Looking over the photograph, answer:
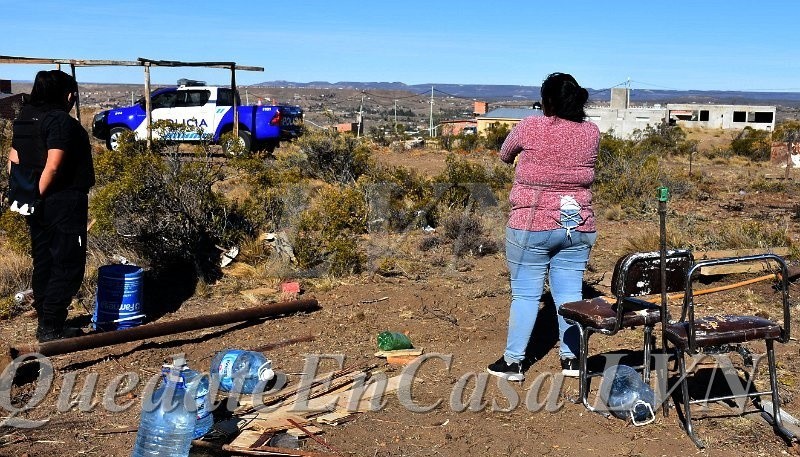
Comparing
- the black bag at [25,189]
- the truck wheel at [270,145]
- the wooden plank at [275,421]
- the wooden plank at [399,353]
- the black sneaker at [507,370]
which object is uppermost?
the black bag at [25,189]

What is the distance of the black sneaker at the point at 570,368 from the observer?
211 inches

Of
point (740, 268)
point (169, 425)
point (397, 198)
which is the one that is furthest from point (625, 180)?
point (169, 425)

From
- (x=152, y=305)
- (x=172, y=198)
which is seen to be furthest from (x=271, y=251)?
(x=152, y=305)

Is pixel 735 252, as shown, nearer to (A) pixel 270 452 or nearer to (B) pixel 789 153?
(A) pixel 270 452

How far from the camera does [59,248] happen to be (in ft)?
19.5

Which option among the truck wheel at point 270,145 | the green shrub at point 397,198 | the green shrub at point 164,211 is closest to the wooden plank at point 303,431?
the green shrub at point 164,211

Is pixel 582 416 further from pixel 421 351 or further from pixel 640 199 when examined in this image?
pixel 640 199

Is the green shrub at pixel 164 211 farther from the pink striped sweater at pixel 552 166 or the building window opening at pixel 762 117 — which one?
the building window opening at pixel 762 117

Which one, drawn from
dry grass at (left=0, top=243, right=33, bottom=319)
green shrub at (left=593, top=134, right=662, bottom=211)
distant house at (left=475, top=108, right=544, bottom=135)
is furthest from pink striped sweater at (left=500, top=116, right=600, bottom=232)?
distant house at (left=475, top=108, right=544, bottom=135)

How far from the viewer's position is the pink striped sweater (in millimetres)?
4887

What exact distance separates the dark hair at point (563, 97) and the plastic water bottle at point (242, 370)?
224cm

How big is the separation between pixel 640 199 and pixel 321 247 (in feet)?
23.0

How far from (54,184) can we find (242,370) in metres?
1.80

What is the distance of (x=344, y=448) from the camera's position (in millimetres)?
4363
